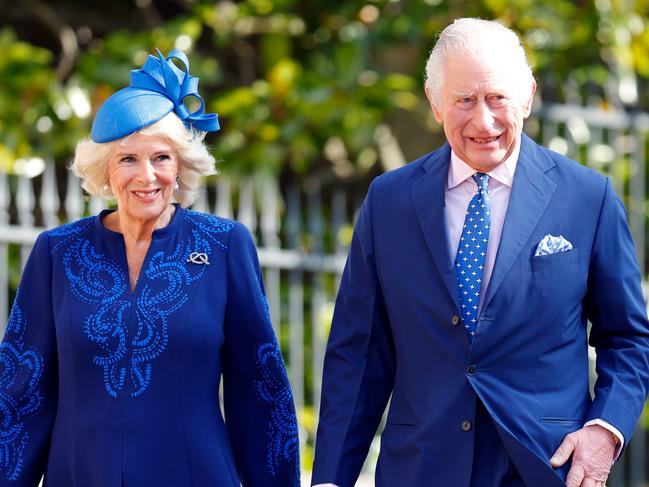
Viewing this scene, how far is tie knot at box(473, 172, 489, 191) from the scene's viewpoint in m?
3.63

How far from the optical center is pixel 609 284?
3555 mm

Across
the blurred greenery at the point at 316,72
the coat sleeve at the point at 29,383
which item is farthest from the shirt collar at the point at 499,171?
the blurred greenery at the point at 316,72

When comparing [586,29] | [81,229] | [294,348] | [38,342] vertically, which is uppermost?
[586,29]

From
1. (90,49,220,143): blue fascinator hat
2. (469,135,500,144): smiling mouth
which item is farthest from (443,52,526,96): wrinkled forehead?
(90,49,220,143): blue fascinator hat

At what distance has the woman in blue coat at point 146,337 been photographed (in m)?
3.74

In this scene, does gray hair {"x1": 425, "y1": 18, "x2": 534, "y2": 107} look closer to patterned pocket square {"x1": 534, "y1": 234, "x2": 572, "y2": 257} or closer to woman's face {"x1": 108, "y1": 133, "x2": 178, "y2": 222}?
patterned pocket square {"x1": 534, "y1": 234, "x2": 572, "y2": 257}

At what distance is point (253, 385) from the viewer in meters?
3.90

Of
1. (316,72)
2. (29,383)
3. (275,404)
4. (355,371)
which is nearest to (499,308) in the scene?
(355,371)

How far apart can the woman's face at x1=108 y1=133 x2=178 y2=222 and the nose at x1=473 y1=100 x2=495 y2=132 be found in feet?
2.51

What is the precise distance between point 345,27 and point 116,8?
4.80 ft

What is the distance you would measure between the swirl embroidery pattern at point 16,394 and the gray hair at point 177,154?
369 mm

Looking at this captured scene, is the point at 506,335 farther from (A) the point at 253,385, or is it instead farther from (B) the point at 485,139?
(A) the point at 253,385

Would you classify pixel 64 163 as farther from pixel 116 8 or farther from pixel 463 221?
pixel 463 221

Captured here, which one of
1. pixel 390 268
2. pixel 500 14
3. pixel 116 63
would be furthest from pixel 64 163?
pixel 390 268
